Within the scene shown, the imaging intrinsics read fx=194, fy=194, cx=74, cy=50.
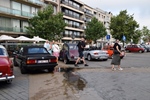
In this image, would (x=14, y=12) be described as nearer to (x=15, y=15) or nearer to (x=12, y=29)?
(x=15, y=15)

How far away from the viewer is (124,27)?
4222 cm

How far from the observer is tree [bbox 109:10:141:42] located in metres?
42.0

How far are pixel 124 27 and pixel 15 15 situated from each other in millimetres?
22752

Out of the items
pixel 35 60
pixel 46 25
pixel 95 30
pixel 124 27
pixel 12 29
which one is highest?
pixel 95 30

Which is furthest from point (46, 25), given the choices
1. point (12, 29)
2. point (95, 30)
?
point (95, 30)

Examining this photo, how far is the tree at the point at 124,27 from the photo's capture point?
42.0 metres

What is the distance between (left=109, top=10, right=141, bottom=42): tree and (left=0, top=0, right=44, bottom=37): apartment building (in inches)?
691

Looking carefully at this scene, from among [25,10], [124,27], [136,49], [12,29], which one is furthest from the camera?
[124,27]

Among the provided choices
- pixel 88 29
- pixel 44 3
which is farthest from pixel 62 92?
pixel 88 29

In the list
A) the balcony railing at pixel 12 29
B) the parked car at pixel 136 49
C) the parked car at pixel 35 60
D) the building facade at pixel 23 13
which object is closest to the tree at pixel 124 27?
the parked car at pixel 136 49

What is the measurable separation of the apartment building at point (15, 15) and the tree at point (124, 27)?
Result: 57.6 ft

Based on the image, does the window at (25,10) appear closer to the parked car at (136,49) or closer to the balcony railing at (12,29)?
the balcony railing at (12,29)

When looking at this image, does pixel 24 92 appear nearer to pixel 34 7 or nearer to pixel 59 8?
pixel 34 7

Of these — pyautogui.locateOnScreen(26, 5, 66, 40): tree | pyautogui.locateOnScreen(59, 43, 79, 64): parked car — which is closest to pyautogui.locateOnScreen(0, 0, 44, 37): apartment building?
pyautogui.locateOnScreen(26, 5, 66, 40): tree
